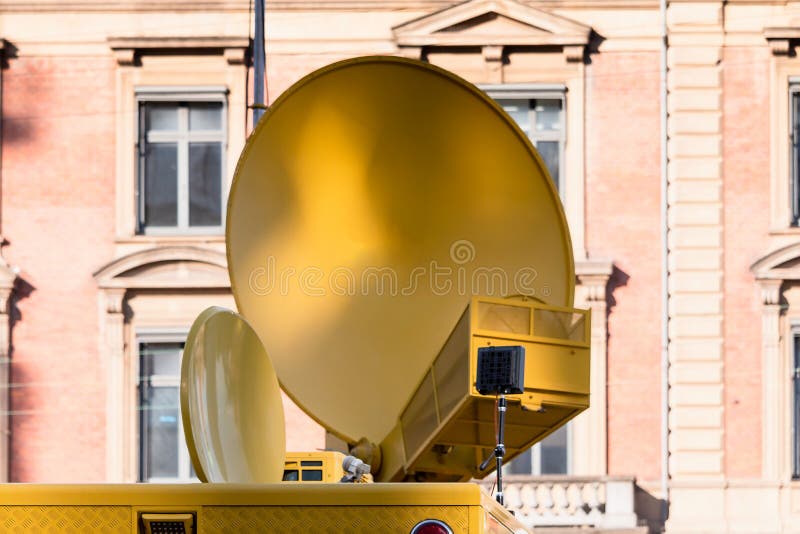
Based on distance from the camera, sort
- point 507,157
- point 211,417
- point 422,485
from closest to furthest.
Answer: point 422,485 → point 211,417 → point 507,157

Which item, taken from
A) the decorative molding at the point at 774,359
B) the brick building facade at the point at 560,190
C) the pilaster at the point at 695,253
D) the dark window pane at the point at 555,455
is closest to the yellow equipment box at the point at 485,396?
the brick building facade at the point at 560,190

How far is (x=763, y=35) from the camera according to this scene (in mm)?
29125

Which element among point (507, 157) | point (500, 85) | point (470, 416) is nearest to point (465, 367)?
point (470, 416)

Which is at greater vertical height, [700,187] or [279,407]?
[700,187]

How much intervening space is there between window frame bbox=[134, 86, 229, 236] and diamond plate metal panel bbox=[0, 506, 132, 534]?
2191cm

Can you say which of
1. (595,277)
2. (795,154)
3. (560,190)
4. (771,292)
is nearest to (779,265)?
(771,292)

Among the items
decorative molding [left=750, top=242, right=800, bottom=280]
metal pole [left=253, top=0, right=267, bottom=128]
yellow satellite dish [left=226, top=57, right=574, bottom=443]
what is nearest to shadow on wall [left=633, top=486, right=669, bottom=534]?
decorative molding [left=750, top=242, right=800, bottom=280]

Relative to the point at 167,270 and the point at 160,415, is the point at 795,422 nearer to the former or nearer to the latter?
the point at 160,415

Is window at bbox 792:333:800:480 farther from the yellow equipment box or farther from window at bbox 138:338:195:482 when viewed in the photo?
the yellow equipment box

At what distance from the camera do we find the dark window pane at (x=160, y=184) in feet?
97.7

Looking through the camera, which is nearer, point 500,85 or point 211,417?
point 211,417

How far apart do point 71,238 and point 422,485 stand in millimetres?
22959

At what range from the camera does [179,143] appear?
97.5ft

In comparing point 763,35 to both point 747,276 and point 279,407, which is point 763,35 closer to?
point 747,276
